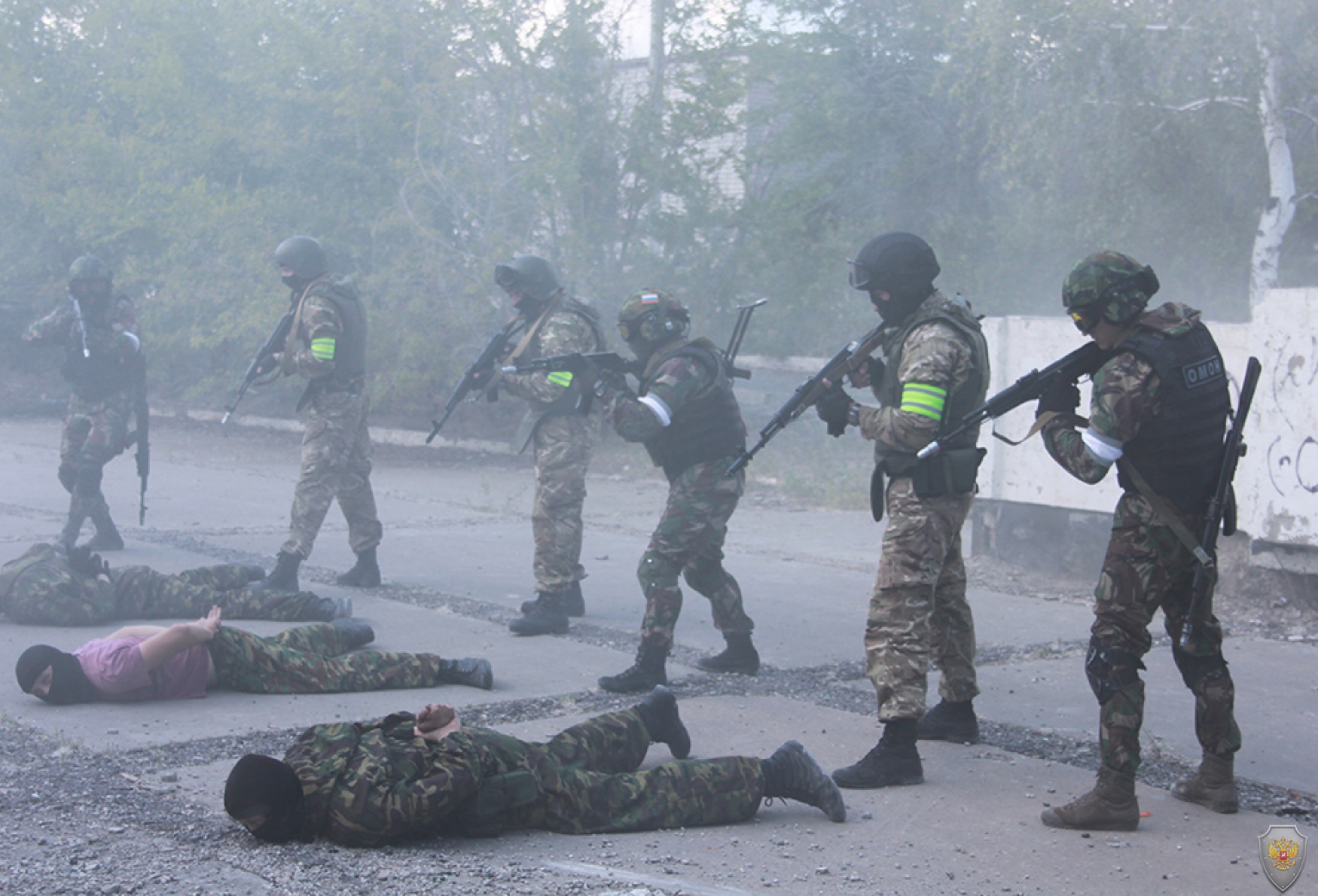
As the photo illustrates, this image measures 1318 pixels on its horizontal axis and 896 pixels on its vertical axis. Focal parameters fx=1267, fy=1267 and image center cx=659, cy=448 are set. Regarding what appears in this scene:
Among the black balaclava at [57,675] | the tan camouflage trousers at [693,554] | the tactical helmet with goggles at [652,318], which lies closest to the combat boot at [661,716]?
the tan camouflage trousers at [693,554]

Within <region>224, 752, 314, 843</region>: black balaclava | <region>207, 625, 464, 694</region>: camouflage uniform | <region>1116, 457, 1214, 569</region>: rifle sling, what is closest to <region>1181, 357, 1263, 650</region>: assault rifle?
<region>1116, 457, 1214, 569</region>: rifle sling

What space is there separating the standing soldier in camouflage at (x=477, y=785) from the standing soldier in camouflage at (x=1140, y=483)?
33.8 inches

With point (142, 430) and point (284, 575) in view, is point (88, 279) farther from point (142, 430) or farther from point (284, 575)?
point (284, 575)

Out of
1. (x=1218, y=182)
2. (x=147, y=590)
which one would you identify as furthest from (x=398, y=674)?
(x=1218, y=182)

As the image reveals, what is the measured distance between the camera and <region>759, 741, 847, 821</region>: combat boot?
146 inches

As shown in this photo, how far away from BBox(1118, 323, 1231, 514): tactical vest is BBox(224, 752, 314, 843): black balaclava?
2522mm

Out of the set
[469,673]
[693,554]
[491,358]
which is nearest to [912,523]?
[693,554]

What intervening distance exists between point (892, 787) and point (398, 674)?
83.7 inches

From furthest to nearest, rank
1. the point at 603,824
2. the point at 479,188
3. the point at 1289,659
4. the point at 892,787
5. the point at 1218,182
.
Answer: the point at 1218,182, the point at 479,188, the point at 1289,659, the point at 892,787, the point at 603,824

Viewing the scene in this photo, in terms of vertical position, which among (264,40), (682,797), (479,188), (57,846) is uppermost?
(264,40)

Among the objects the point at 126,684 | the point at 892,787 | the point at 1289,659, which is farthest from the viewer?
the point at 1289,659

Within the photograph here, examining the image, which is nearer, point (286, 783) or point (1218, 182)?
point (286, 783)

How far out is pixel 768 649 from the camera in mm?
6168

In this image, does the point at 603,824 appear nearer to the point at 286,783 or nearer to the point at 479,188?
the point at 286,783
